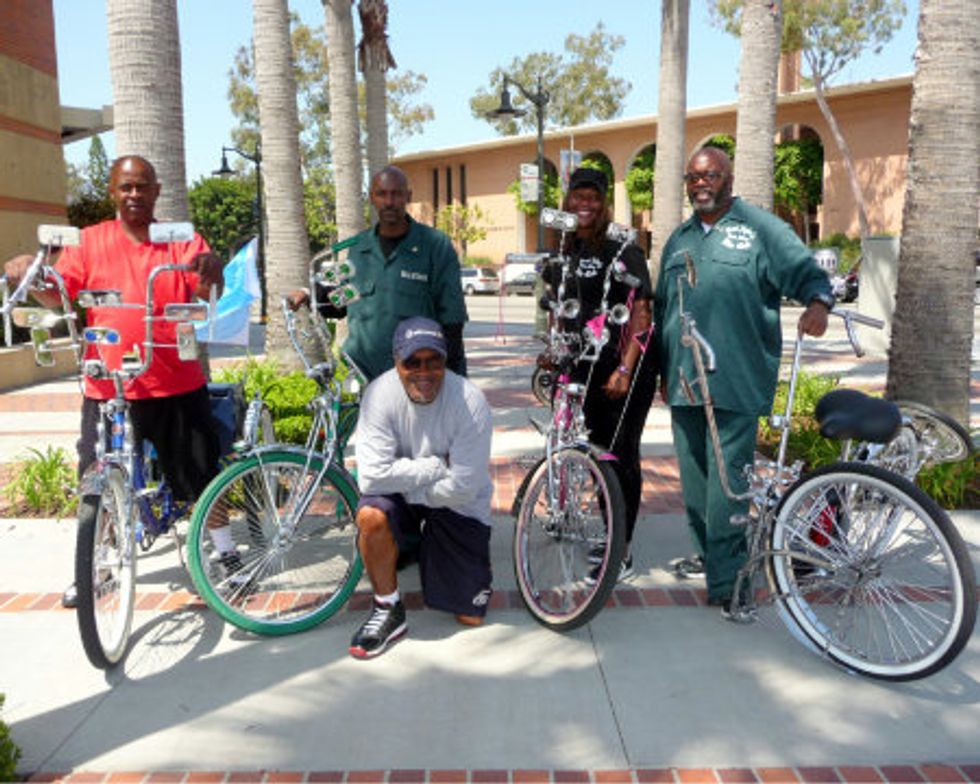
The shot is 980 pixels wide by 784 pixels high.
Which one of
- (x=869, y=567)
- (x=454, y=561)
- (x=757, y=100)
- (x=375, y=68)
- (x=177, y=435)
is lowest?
(x=454, y=561)

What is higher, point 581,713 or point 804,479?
point 804,479

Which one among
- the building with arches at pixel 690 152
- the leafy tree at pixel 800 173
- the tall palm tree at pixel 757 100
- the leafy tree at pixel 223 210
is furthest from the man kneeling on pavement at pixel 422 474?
the leafy tree at pixel 223 210

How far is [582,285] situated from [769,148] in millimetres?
5173

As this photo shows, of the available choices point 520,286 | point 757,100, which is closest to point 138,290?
point 757,100

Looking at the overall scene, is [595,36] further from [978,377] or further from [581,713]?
[581,713]

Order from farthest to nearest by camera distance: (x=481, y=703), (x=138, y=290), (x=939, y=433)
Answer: (x=939, y=433) < (x=138, y=290) < (x=481, y=703)

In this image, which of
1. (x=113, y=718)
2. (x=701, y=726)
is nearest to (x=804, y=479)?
(x=701, y=726)

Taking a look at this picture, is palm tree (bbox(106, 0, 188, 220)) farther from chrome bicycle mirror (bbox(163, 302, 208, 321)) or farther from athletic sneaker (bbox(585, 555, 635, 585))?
athletic sneaker (bbox(585, 555, 635, 585))

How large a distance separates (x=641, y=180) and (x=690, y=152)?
3014 mm

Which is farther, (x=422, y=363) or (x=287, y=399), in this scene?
(x=287, y=399)

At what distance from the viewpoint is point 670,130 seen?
459 inches

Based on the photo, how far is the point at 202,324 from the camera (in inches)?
140

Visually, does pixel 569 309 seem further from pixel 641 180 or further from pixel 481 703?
pixel 641 180

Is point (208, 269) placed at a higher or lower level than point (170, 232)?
lower
